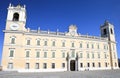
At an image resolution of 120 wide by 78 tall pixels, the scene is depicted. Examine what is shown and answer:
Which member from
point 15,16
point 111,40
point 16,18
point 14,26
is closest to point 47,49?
point 14,26

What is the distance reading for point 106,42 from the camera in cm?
4544

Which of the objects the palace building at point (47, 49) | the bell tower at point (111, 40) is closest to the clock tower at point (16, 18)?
the palace building at point (47, 49)

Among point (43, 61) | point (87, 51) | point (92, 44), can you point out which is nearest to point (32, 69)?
point (43, 61)

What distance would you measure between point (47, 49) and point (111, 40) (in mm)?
24519

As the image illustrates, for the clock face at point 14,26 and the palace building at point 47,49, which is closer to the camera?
the palace building at point 47,49

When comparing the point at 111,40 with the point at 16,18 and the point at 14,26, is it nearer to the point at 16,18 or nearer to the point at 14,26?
the point at 16,18

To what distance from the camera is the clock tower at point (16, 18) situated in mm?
32906

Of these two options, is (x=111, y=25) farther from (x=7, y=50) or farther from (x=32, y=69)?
(x=7, y=50)

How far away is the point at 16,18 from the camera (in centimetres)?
3578

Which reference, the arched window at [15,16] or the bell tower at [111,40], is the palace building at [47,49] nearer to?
the arched window at [15,16]

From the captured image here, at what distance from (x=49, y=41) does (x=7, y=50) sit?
10981mm

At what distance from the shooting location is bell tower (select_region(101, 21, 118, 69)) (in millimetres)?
45550

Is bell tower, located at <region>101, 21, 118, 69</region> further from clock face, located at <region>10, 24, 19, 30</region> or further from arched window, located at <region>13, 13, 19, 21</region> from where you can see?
clock face, located at <region>10, 24, 19, 30</region>

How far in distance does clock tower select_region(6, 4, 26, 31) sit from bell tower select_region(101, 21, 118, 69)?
97.5ft
